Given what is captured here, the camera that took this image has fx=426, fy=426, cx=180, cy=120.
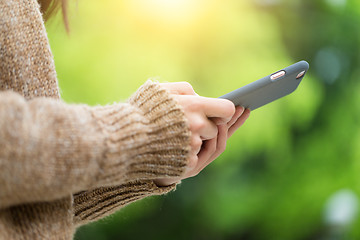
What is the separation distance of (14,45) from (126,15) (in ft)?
4.53

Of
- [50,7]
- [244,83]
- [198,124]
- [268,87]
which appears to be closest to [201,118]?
[198,124]

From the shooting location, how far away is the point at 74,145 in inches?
15.0

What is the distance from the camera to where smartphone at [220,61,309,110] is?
532 mm

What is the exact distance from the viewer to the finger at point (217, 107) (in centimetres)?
49

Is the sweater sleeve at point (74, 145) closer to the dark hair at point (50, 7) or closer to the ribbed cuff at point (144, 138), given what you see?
the ribbed cuff at point (144, 138)

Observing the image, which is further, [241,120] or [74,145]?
[241,120]

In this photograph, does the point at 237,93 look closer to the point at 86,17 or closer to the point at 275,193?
the point at 86,17

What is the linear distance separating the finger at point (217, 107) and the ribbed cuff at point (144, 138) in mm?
35

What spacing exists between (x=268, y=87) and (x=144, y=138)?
20 cm

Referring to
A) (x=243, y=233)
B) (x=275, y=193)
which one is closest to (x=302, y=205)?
(x=275, y=193)

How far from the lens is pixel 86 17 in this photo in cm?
172

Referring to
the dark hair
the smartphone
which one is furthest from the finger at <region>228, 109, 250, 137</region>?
the dark hair

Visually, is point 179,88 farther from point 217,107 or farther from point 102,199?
point 102,199

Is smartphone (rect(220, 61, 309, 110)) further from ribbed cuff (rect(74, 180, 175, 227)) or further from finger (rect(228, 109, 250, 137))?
ribbed cuff (rect(74, 180, 175, 227))
